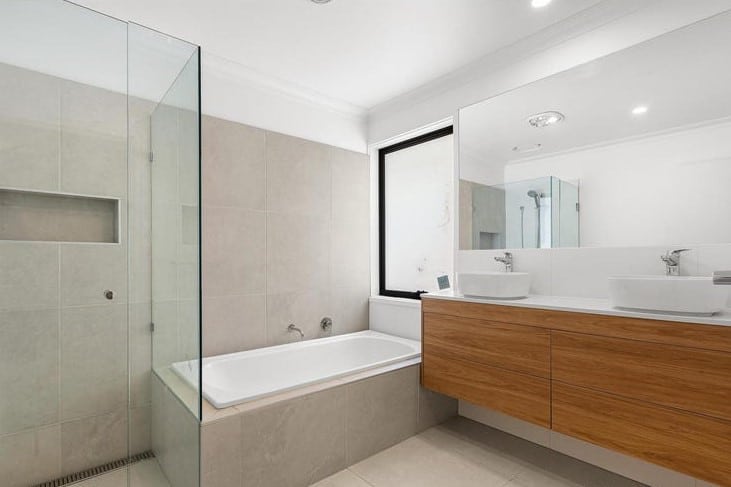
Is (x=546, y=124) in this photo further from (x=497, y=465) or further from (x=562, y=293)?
(x=497, y=465)

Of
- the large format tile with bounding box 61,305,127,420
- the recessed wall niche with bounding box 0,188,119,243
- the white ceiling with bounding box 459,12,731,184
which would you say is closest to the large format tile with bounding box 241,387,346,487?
the large format tile with bounding box 61,305,127,420

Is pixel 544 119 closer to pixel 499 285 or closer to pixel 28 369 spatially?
pixel 499 285

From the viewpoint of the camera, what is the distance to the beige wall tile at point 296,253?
284 cm

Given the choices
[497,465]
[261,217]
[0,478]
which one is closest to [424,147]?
[261,217]

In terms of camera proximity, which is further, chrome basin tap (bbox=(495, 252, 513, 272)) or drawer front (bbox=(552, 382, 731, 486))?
chrome basin tap (bbox=(495, 252, 513, 272))

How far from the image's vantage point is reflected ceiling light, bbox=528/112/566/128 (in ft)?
7.35

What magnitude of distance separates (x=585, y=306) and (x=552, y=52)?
1523 mm

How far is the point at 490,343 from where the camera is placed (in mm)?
2059

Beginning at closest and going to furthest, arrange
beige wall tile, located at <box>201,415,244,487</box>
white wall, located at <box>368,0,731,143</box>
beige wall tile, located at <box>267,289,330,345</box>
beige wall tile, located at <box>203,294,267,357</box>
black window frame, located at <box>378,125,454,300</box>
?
1. beige wall tile, located at <box>201,415,244,487</box>
2. white wall, located at <box>368,0,731,143</box>
3. beige wall tile, located at <box>203,294,267,357</box>
4. beige wall tile, located at <box>267,289,330,345</box>
5. black window frame, located at <box>378,125,454,300</box>

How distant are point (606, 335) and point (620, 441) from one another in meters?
0.44

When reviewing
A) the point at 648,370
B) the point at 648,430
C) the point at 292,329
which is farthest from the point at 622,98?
the point at 292,329

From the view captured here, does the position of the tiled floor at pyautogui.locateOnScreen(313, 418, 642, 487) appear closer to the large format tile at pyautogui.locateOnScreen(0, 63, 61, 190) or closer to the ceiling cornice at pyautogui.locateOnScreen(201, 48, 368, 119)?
the large format tile at pyautogui.locateOnScreen(0, 63, 61, 190)

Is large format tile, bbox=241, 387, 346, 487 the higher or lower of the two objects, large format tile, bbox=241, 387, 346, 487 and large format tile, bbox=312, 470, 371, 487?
the higher

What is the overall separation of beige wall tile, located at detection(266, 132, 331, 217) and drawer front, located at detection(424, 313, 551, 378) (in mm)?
1342
